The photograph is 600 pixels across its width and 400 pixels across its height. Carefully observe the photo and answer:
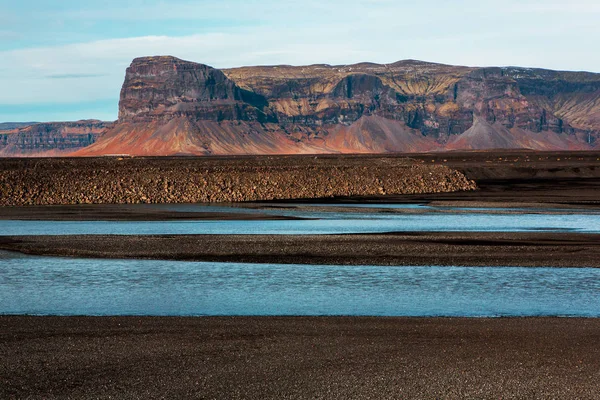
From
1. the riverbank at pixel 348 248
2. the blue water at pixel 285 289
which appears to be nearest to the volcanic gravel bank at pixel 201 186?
the riverbank at pixel 348 248

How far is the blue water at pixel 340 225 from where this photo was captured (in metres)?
37.1

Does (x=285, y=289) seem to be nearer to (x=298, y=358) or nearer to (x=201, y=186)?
(x=298, y=358)

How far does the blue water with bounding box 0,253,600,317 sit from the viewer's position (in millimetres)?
18531

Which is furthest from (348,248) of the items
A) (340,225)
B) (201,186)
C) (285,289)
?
(201,186)

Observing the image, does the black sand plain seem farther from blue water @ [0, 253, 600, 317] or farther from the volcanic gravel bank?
the volcanic gravel bank

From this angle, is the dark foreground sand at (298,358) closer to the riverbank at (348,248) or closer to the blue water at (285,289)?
the blue water at (285,289)

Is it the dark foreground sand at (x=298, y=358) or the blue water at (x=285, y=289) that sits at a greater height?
the dark foreground sand at (x=298, y=358)

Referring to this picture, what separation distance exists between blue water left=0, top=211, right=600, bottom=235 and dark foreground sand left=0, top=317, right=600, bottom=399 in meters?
19.6

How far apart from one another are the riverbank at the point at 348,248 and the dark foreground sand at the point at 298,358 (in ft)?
33.1

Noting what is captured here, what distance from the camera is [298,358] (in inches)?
550

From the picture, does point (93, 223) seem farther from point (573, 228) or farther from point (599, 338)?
point (599, 338)

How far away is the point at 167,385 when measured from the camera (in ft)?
40.6

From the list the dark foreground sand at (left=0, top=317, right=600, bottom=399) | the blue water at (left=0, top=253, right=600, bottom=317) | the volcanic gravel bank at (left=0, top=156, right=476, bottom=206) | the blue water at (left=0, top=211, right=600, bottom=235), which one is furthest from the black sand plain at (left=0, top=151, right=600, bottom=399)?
the volcanic gravel bank at (left=0, top=156, right=476, bottom=206)

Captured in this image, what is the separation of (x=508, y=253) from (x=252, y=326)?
14.8m
